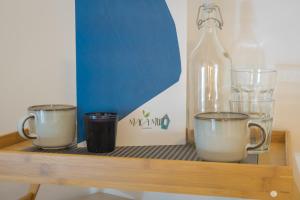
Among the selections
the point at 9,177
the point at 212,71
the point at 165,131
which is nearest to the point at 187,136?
the point at 165,131

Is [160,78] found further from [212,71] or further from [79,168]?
[79,168]

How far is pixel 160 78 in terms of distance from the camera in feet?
2.92

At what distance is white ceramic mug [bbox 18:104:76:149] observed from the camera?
812 millimetres

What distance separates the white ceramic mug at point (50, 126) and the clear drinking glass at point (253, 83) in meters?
0.36

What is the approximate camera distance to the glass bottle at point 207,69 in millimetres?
909

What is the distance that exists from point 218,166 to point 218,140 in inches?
2.1

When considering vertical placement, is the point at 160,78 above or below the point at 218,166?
above

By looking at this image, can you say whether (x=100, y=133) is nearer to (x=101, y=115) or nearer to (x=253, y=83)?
(x=101, y=115)

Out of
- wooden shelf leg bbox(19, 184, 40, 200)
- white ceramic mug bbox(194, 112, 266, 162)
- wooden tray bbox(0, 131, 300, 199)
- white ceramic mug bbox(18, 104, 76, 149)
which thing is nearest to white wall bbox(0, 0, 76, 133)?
wooden shelf leg bbox(19, 184, 40, 200)

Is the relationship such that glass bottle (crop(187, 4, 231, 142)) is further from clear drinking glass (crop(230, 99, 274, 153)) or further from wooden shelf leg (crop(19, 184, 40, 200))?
wooden shelf leg (crop(19, 184, 40, 200))

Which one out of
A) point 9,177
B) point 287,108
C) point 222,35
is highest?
point 222,35

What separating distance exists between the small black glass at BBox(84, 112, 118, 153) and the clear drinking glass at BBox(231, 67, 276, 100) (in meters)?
0.28

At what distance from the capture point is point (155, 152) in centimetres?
80

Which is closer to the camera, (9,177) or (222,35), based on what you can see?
(9,177)
